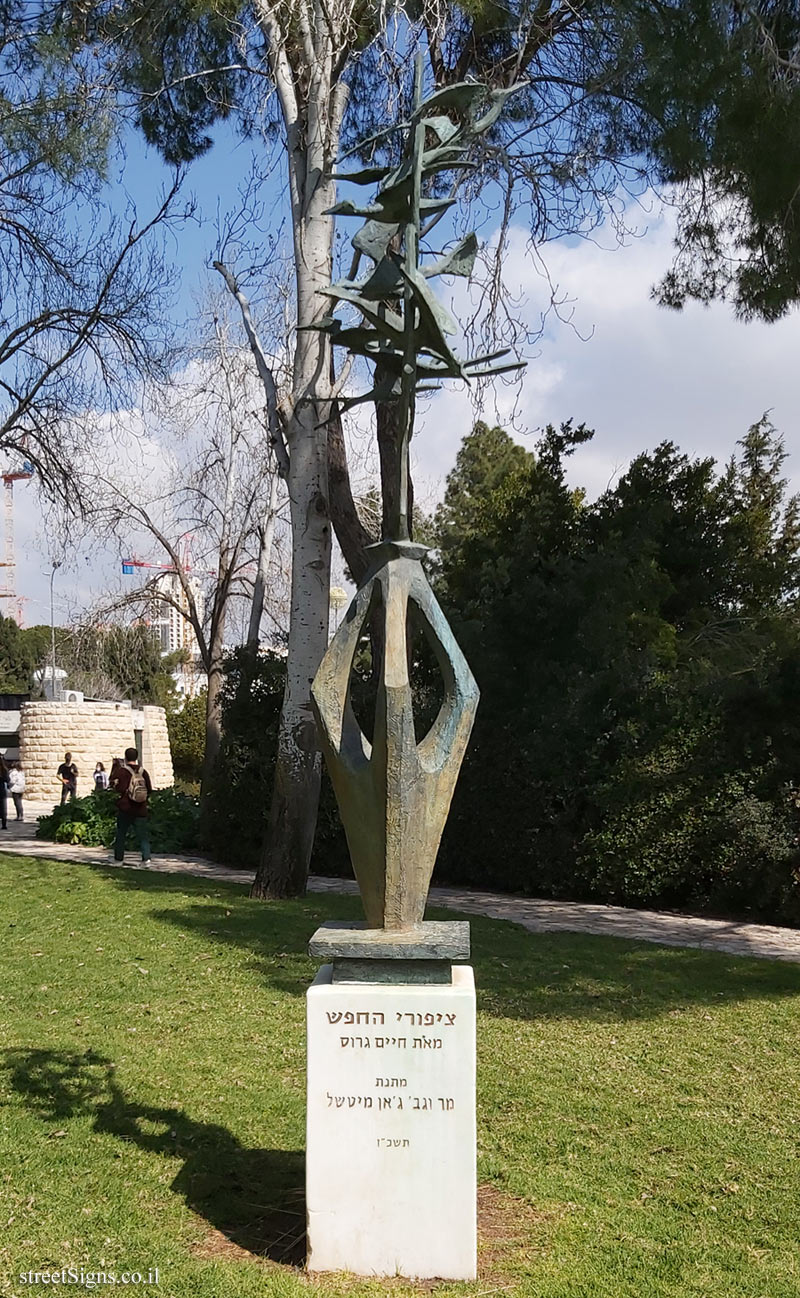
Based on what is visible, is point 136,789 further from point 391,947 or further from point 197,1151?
point 391,947

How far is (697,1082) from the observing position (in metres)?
5.90

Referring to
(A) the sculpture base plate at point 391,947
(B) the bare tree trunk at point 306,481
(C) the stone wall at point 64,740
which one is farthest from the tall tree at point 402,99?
(C) the stone wall at point 64,740

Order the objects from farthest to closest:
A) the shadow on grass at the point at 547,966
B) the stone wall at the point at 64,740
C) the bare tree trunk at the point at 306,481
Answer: the stone wall at the point at 64,740, the bare tree trunk at the point at 306,481, the shadow on grass at the point at 547,966

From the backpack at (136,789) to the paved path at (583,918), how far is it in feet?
2.75

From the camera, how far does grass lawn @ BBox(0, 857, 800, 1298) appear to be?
12.9ft

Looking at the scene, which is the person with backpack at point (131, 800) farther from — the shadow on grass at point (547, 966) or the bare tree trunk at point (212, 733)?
the shadow on grass at point (547, 966)

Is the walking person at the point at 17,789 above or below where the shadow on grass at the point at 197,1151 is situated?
above

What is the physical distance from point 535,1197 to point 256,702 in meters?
11.9

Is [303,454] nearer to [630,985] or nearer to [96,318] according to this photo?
[96,318]

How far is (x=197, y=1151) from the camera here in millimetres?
4840

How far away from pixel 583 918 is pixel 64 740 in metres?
19.1

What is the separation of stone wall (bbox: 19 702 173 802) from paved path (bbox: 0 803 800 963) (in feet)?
41.5

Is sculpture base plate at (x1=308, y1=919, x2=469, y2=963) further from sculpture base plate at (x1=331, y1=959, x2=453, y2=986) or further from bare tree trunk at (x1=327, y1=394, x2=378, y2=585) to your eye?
bare tree trunk at (x1=327, y1=394, x2=378, y2=585)

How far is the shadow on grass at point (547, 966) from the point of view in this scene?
7.57 m
